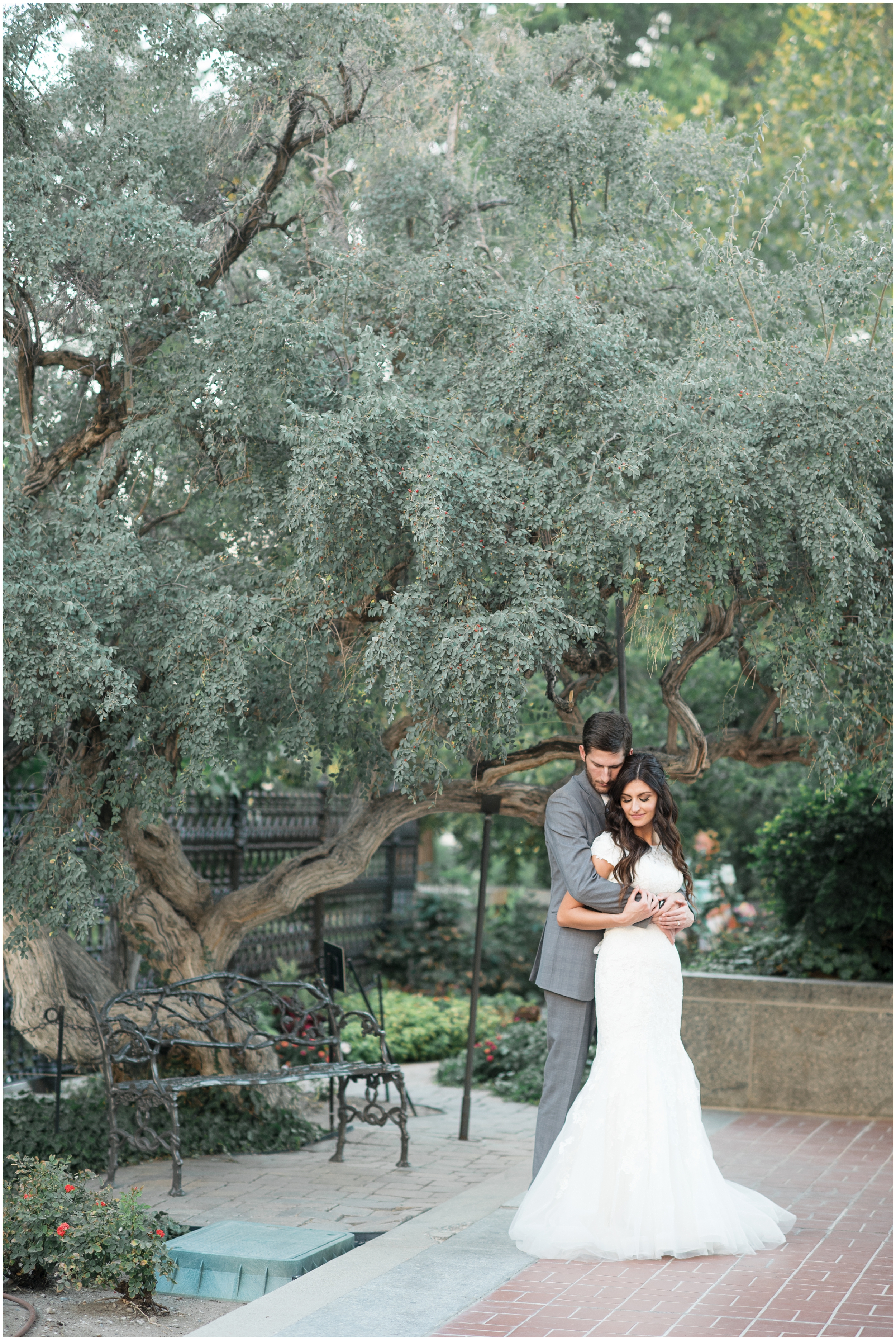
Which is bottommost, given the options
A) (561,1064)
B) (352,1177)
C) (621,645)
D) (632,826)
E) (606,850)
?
(352,1177)

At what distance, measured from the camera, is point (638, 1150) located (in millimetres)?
4965

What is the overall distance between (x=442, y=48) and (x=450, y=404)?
2646 mm

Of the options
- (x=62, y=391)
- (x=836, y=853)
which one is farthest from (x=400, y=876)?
(x=62, y=391)

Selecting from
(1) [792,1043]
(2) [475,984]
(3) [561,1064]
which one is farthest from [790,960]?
(3) [561,1064]

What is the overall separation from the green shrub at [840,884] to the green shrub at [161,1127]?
3.83m

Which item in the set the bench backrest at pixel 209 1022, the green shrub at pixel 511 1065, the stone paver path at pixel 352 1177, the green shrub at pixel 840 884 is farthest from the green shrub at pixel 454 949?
the bench backrest at pixel 209 1022

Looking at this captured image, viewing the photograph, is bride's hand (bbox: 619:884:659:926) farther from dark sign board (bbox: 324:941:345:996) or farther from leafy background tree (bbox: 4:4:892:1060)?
dark sign board (bbox: 324:941:345:996)

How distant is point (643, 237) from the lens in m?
7.54

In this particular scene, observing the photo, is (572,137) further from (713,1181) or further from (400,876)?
(400,876)

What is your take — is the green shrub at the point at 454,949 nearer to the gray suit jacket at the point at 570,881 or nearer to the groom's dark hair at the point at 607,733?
the gray suit jacket at the point at 570,881

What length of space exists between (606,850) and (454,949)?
25.3ft

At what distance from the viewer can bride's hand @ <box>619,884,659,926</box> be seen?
16.9ft

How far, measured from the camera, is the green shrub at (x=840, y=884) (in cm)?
886

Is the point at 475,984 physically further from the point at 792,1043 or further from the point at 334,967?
the point at 792,1043
